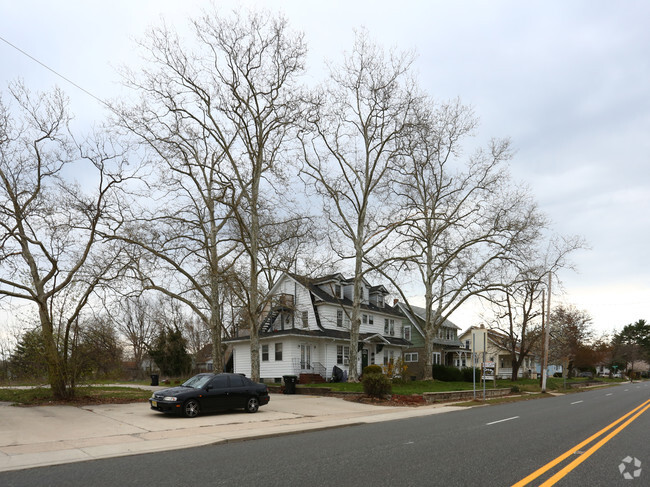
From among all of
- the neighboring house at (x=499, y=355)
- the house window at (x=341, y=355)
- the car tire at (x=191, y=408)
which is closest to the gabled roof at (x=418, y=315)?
the neighboring house at (x=499, y=355)

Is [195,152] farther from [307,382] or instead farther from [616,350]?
[616,350]

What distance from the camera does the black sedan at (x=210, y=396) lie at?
15.9 metres

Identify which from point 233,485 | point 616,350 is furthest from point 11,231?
point 616,350

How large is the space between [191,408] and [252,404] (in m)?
2.73

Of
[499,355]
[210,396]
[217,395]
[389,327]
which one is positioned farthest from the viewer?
[499,355]

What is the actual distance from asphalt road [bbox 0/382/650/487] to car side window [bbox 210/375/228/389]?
5.18 meters

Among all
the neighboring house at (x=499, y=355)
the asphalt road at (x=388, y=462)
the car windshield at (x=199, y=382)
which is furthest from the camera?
the neighboring house at (x=499, y=355)

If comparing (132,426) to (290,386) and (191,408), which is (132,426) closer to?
(191,408)

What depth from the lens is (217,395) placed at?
17.0 meters

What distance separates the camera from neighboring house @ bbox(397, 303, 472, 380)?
5508cm

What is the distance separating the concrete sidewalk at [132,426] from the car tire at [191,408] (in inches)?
11.7

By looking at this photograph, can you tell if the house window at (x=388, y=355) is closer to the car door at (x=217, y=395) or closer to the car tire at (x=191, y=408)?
the car door at (x=217, y=395)

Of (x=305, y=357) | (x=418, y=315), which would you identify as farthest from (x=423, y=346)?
(x=305, y=357)

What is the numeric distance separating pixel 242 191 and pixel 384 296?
83.9 ft
